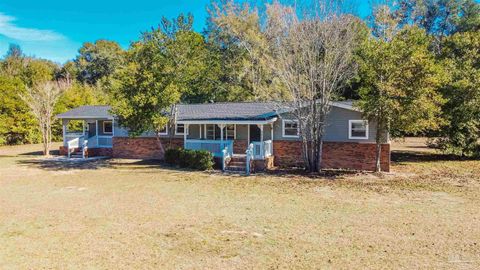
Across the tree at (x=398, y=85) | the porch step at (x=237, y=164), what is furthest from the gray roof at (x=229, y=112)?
the tree at (x=398, y=85)

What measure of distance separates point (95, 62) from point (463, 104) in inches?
2451

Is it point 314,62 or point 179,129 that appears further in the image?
point 179,129

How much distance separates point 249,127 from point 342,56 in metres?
6.91

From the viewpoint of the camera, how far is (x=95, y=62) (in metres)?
66.5

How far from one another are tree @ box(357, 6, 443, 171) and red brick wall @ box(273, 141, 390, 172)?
1.54 meters

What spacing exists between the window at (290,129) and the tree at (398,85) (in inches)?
161

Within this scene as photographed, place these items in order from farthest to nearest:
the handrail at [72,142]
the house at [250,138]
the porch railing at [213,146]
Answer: the handrail at [72,142]
the porch railing at [213,146]
the house at [250,138]

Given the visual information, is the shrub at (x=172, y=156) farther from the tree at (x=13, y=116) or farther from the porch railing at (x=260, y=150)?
the tree at (x=13, y=116)

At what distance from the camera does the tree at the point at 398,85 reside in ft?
52.0

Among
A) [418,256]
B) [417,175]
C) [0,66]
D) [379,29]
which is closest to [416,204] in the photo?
[418,256]

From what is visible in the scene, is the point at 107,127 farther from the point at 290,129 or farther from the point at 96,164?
the point at 290,129

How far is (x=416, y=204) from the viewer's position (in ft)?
36.7

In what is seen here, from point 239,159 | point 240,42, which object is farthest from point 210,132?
point 240,42

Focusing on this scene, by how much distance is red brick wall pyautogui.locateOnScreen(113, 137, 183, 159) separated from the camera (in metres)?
23.8
